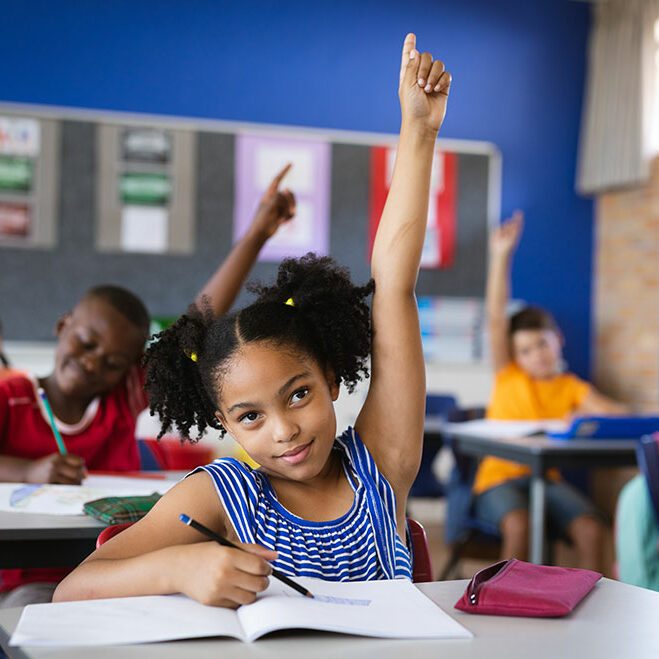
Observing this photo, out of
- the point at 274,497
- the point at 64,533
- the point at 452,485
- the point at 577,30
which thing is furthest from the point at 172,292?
the point at 274,497

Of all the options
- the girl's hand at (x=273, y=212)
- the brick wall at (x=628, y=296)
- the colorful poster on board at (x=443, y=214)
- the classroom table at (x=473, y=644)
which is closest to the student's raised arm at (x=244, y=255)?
the girl's hand at (x=273, y=212)

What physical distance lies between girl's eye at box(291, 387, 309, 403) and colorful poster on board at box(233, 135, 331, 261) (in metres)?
3.87

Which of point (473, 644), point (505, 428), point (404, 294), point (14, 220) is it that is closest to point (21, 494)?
point (404, 294)

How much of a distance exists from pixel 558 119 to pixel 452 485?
10.2 feet

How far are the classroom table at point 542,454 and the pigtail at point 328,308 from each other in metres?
1.70

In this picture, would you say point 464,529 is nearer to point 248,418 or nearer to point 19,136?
point 248,418

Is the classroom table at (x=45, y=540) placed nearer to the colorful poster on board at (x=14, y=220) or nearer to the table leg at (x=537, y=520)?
the table leg at (x=537, y=520)

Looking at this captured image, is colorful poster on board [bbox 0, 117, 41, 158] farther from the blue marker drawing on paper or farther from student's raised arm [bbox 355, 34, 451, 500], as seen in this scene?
student's raised arm [bbox 355, 34, 451, 500]

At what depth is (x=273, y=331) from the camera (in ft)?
3.98

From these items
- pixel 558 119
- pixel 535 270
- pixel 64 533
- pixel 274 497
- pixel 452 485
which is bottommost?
pixel 452 485

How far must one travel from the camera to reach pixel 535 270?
564cm

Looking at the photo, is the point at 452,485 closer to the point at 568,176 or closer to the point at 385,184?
the point at 385,184

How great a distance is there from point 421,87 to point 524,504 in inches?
88.0

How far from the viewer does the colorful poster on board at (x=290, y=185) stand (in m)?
5.04
